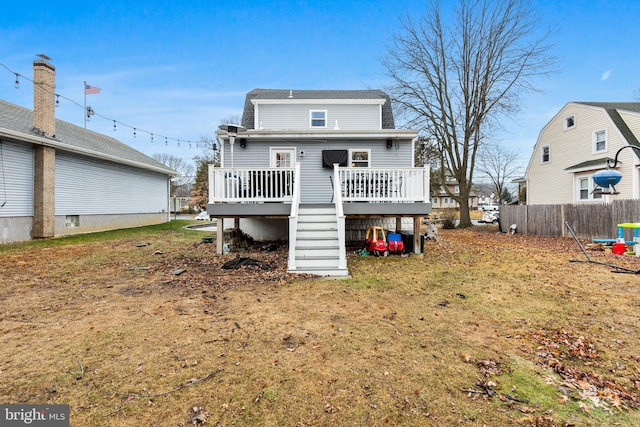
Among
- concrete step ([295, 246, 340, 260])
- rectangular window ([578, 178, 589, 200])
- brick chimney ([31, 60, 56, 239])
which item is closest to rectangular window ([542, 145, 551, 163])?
rectangular window ([578, 178, 589, 200])

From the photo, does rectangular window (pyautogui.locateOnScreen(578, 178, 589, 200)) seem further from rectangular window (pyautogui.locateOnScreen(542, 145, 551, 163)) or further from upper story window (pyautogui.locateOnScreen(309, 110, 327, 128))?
upper story window (pyautogui.locateOnScreen(309, 110, 327, 128))

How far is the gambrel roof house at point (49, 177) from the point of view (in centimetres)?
1072

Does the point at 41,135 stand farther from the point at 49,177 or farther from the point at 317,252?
the point at 317,252

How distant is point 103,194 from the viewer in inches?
598

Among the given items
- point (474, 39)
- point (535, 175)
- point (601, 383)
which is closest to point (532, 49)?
point (474, 39)

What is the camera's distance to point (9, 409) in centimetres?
232

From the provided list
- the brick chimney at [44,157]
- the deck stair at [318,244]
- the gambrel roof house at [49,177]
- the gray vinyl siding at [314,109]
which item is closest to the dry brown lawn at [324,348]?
the deck stair at [318,244]

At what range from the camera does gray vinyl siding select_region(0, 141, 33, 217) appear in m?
10.5

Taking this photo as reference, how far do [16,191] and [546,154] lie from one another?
88.6ft

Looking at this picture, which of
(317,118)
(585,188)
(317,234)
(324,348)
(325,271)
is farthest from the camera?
(585,188)

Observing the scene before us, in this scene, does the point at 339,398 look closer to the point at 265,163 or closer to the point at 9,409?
the point at 9,409

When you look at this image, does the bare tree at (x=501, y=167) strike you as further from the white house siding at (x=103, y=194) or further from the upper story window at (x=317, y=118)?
the white house siding at (x=103, y=194)

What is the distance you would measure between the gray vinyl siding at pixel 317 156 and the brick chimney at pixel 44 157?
7.25 m

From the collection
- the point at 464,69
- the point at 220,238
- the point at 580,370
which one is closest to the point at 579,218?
the point at 464,69
